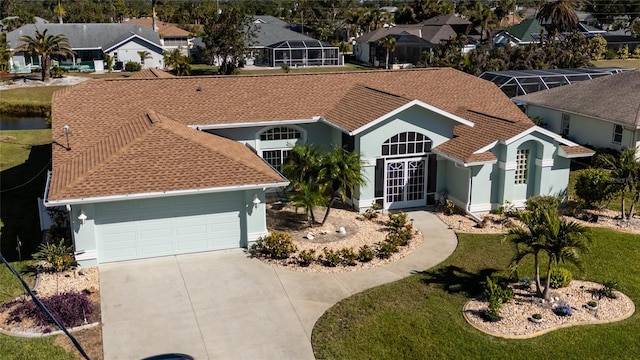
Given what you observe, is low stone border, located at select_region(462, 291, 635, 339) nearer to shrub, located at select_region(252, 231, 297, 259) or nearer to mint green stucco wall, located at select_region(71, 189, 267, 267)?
shrub, located at select_region(252, 231, 297, 259)

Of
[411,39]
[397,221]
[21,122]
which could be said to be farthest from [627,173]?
[411,39]

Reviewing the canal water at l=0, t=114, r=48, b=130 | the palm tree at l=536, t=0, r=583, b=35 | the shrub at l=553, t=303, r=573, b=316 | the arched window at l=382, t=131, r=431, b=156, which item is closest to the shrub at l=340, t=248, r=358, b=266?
the arched window at l=382, t=131, r=431, b=156

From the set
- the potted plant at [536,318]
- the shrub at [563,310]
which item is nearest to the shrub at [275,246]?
the potted plant at [536,318]

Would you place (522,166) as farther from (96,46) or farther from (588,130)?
(96,46)

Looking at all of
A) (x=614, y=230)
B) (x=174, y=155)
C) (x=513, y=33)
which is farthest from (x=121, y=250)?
(x=513, y=33)

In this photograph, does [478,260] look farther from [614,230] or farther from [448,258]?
[614,230]
